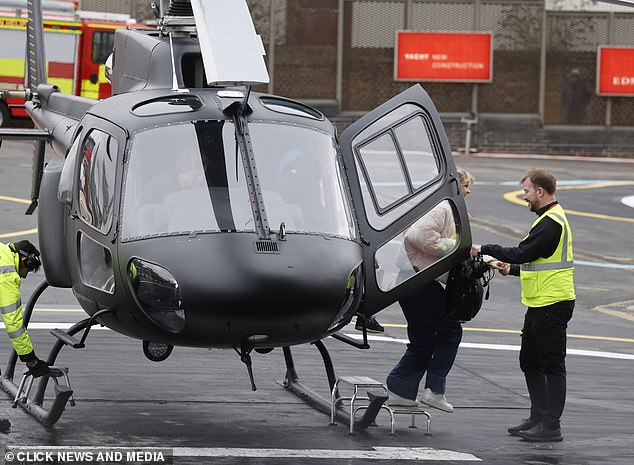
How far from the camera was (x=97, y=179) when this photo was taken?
9.16m

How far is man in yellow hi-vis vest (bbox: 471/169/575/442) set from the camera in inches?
384

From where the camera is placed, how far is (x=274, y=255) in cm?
832

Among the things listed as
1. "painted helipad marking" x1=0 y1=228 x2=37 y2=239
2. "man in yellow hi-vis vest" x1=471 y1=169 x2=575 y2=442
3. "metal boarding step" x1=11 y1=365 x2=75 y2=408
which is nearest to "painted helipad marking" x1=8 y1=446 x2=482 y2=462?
"metal boarding step" x1=11 y1=365 x2=75 y2=408

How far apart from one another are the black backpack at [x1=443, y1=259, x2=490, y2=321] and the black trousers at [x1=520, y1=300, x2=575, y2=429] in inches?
19.5

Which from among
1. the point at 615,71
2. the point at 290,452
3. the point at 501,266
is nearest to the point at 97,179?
the point at 290,452

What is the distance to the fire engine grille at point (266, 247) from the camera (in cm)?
833

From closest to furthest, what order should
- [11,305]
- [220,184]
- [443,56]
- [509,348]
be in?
[220,184]
[11,305]
[509,348]
[443,56]

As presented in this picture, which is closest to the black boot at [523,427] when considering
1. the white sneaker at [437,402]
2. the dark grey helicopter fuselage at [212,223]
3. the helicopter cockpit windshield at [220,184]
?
the white sneaker at [437,402]

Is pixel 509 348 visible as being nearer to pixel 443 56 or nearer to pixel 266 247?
pixel 266 247

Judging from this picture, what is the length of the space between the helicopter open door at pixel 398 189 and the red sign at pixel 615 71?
99.8 ft

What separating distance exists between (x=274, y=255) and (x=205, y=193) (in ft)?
2.51

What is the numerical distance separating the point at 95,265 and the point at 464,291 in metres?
2.89

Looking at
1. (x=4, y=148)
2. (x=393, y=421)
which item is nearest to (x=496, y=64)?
(x=4, y=148)

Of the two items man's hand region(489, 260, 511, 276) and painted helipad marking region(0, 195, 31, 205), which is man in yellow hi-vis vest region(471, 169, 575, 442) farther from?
painted helipad marking region(0, 195, 31, 205)
